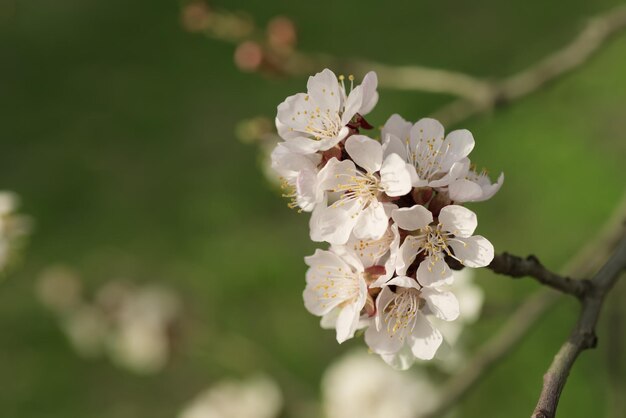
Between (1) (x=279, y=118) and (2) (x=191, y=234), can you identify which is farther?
(2) (x=191, y=234)

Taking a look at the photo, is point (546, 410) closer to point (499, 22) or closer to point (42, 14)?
point (499, 22)

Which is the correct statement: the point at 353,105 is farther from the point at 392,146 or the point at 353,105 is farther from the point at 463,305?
the point at 463,305

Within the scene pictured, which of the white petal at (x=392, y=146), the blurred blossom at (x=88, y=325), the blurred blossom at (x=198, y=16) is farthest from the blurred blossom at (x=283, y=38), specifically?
the blurred blossom at (x=88, y=325)

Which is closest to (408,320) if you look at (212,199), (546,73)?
(546,73)

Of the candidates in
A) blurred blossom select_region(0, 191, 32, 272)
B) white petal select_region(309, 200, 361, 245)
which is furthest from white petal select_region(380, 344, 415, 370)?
blurred blossom select_region(0, 191, 32, 272)

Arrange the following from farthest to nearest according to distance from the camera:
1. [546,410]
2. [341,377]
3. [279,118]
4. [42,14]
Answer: [42,14]
[341,377]
[279,118]
[546,410]

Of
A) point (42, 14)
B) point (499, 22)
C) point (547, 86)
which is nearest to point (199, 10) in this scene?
point (547, 86)

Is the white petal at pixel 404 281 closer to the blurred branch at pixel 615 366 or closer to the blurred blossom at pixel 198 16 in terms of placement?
the blurred branch at pixel 615 366

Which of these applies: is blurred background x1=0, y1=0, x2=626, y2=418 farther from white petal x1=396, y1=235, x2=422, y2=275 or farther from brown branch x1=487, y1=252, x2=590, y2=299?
white petal x1=396, y1=235, x2=422, y2=275
